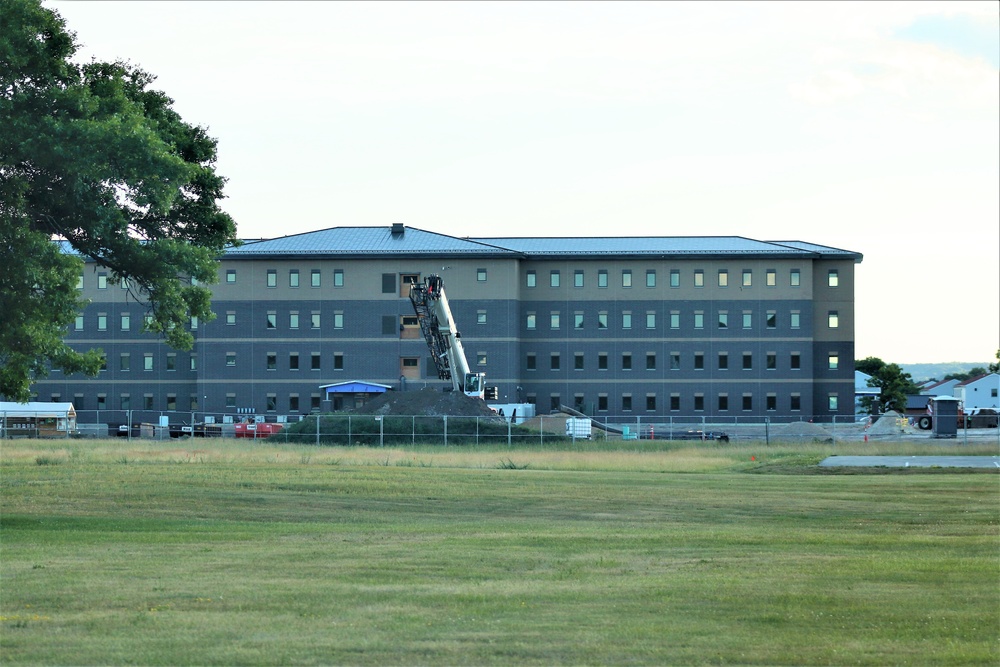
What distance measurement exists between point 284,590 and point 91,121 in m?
12.3

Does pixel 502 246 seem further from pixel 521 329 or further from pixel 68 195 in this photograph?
pixel 68 195

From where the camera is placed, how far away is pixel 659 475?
3903 centimetres

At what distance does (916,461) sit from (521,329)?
58645 mm

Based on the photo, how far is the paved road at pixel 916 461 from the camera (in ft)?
137

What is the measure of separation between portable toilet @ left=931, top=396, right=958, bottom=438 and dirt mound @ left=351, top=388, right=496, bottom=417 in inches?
894

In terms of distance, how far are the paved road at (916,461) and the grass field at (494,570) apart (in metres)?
5.31

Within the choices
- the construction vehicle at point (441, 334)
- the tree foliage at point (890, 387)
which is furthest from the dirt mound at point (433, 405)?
the tree foliage at point (890, 387)

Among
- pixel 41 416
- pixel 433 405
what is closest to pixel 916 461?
pixel 433 405

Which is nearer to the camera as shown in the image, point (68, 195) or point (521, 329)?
point (68, 195)

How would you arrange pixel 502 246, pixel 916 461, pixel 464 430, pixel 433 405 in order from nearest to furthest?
1. pixel 916 461
2. pixel 464 430
3. pixel 433 405
4. pixel 502 246

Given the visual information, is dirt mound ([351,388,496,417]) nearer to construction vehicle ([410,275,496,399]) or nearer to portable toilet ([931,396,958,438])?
construction vehicle ([410,275,496,399])

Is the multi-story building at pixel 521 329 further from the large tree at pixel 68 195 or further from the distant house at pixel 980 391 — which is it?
the distant house at pixel 980 391

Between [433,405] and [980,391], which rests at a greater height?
[980,391]

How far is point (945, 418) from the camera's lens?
207ft
